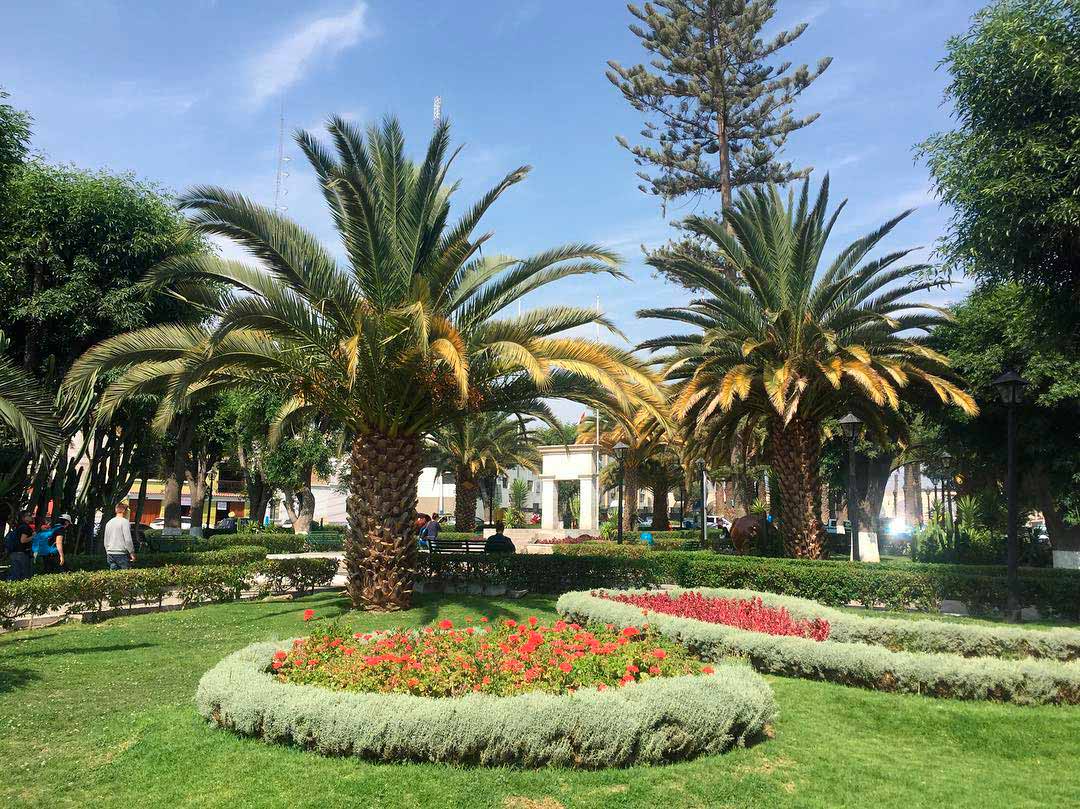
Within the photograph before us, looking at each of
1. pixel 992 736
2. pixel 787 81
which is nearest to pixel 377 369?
pixel 992 736

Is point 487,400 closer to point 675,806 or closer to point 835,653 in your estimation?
point 835,653

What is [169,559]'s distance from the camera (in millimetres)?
16094

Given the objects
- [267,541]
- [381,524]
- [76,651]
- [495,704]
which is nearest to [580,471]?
[267,541]

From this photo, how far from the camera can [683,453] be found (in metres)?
20.0

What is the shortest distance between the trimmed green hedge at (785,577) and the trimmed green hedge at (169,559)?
4.16 m

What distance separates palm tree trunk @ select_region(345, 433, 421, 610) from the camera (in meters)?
12.3

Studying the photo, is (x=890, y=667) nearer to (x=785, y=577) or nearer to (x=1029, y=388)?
(x=785, y=577)

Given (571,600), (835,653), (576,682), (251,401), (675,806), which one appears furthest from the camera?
(251,401)

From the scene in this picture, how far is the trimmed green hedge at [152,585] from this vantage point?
1098 cm

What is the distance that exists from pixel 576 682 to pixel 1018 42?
38.3 feet

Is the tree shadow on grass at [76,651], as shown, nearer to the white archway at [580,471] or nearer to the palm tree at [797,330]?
the palm tree at [797,330]

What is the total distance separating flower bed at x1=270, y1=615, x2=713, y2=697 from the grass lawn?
2.90 feet

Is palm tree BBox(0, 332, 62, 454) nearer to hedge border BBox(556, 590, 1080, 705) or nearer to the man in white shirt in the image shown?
the man in white shirt

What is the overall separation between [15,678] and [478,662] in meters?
5.10
